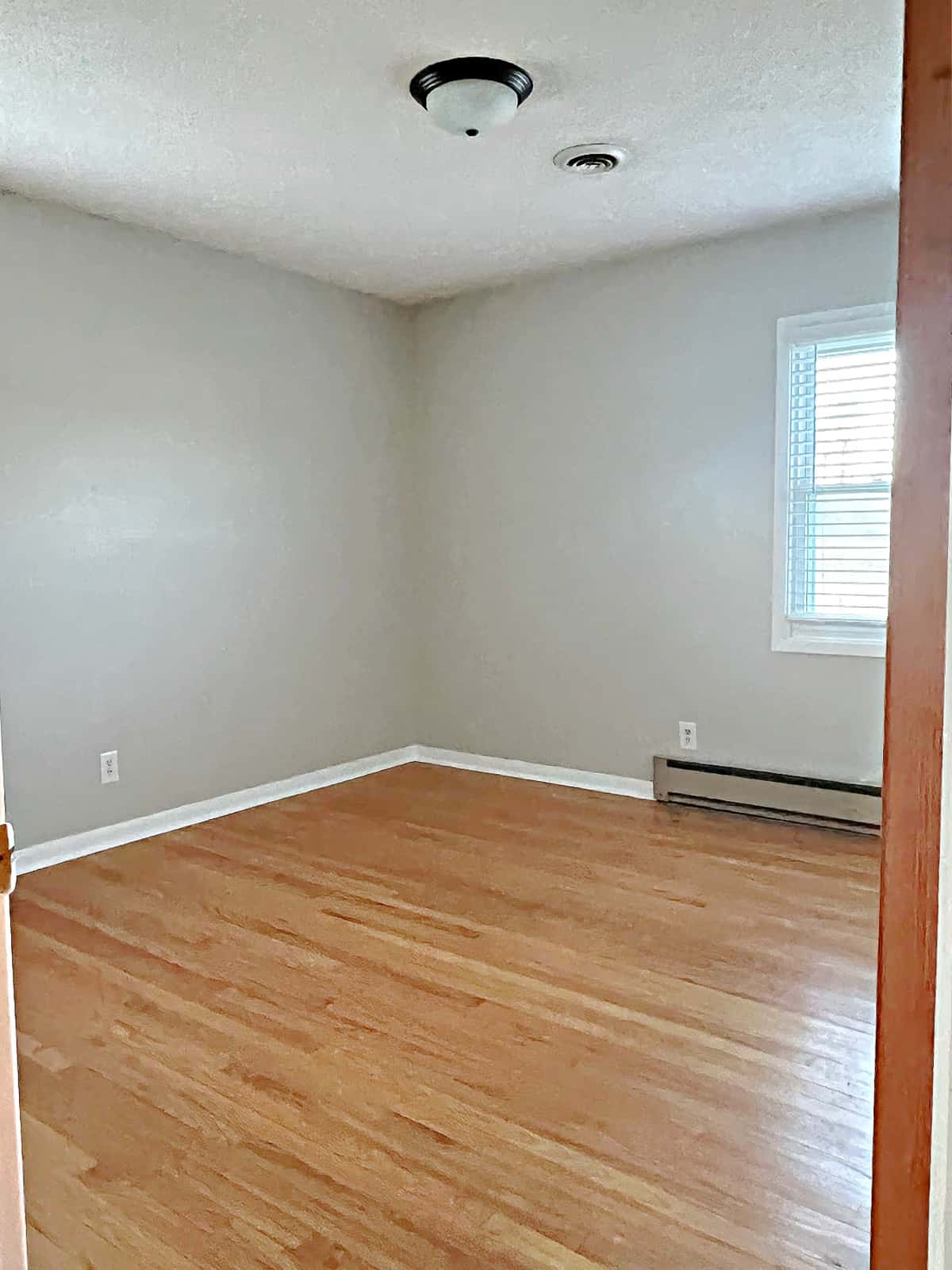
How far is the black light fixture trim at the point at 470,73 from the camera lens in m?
2.56

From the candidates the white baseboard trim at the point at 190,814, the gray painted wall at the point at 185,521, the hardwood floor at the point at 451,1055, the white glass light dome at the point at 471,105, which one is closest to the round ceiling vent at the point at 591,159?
the white glass light dome at the point at 471,105

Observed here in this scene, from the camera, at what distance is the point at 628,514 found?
442 cm

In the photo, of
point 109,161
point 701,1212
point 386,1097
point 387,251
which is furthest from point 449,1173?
point 387,251

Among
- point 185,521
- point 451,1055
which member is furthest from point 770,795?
point 185,521

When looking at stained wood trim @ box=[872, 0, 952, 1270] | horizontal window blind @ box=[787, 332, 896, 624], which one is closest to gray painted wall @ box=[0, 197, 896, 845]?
horizontal window blind @ box=[787, 332, 896, 624]

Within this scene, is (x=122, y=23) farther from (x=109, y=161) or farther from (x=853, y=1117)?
(x=853, y=1117)

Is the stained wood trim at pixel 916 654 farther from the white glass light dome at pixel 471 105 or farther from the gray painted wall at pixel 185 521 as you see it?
the gray painted wall at pixel 185 521

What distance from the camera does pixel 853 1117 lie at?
6.55 feet

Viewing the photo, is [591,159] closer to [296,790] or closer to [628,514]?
[628,514]

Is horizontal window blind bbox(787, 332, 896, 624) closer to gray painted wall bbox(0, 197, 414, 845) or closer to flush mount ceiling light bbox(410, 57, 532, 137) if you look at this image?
flush mount ceiling light bbox(410, 57, 532, 137)

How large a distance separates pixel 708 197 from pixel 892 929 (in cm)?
336

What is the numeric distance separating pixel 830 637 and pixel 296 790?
2.46 meters

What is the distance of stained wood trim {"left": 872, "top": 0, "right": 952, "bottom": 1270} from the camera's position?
0.73m

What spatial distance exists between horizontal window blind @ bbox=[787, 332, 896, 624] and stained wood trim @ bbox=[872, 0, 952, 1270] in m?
3.20
